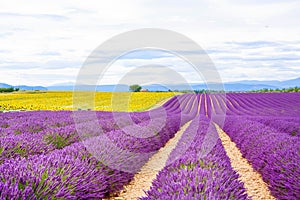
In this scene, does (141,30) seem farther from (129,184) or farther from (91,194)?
(91,194)

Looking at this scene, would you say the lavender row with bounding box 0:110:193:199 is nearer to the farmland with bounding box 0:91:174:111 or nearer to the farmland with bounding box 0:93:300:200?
the farmland with bounding box 0:93:300:200

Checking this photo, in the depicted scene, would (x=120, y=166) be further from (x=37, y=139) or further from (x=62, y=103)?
(x=62, y=103)

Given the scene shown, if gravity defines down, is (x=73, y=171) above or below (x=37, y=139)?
below

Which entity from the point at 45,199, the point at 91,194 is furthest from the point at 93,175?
the point at 45,199

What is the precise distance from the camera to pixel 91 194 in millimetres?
3926

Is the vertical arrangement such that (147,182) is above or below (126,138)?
below

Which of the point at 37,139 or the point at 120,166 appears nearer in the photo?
the point at 120,166

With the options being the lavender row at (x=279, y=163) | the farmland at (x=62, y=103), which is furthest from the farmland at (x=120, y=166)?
the farmland at (x=62, y=103)

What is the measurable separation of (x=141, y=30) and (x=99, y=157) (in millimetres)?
4093

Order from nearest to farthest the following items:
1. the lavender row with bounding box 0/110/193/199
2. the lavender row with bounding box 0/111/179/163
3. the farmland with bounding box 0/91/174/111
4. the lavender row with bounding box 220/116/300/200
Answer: the lavender row with bounding box 0/110/193/199 → the lavender row with bounding box 220/116/300/200 → the lavender row with bounding box 0/111/179/163 → the farmland with bounding box 0/91/174/111

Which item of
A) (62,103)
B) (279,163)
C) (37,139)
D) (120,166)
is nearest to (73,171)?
(120,166)


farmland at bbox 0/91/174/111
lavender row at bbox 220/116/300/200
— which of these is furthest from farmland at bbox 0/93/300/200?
farmland at bbox 0/91/174/111

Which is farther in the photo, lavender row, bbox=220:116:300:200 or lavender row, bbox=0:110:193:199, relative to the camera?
lavender row, bbox=220:116:300:200

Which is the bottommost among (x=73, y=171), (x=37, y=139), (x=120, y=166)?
(x=120, y=166)
